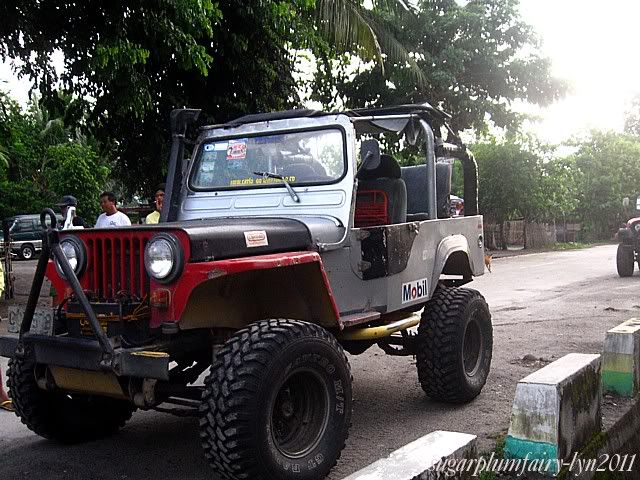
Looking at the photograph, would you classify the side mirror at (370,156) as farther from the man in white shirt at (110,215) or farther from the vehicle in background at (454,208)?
the man in white shirt at (110,215)

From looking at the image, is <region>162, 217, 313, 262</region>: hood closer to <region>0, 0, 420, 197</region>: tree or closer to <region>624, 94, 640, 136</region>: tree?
<region>0, 0, 420, 197</region>: tree

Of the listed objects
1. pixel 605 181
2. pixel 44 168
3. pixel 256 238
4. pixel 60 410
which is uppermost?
pixel 44 168

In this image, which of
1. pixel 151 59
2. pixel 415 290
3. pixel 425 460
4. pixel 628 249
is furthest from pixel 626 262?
pixel 425 460

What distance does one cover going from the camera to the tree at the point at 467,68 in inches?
810

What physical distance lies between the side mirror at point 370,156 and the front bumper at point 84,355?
181cm

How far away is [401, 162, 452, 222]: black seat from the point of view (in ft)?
19.0

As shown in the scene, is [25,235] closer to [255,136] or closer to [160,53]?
[160,53]

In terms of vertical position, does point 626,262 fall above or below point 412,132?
below

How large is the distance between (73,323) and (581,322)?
7.07 m

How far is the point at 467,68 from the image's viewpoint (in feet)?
70.1

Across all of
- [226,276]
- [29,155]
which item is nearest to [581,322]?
[226,276]

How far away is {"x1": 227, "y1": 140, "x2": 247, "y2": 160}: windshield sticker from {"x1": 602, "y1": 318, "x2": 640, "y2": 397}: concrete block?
2.94 meters

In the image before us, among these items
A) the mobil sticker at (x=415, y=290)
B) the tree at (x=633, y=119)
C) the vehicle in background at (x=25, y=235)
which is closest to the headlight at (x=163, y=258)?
the mobil sticker at (x=415, y=290)

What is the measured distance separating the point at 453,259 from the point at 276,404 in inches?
109
